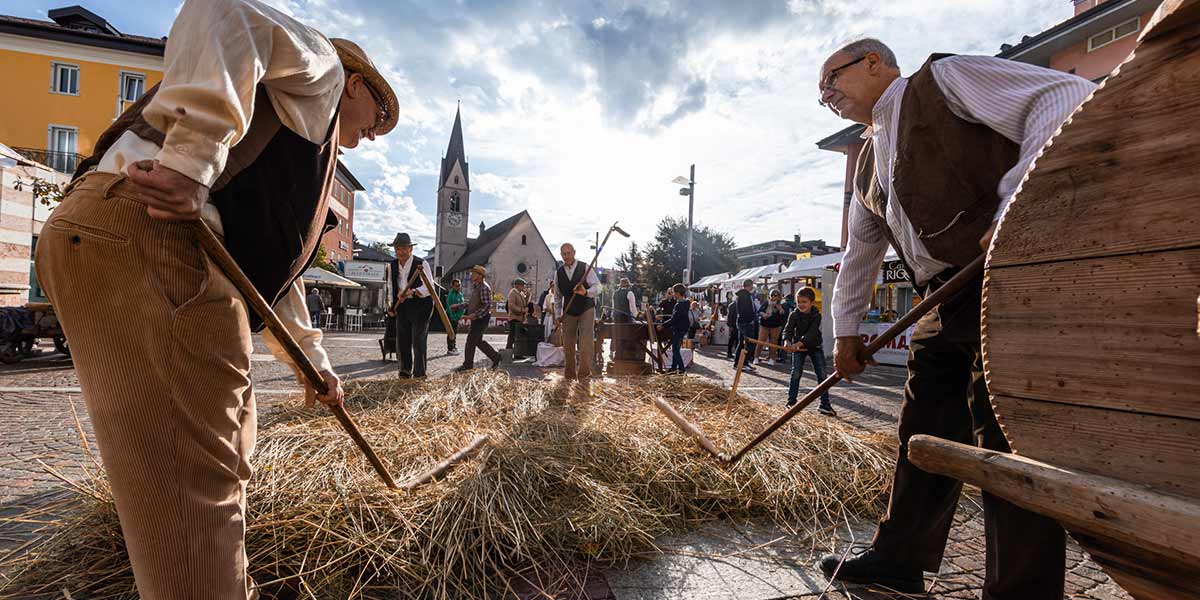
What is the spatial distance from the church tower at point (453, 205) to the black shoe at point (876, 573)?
184ft

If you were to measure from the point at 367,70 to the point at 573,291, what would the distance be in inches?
203

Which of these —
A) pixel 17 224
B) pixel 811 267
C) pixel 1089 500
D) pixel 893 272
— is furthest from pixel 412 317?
pixel 17 224

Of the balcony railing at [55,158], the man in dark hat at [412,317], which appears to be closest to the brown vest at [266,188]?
the man in dark hat at [412,317]

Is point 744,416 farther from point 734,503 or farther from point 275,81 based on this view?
point 275,81

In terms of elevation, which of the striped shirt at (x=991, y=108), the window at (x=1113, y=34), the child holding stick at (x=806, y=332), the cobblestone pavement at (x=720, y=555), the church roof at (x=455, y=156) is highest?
the church roof at (x=455, y=156)

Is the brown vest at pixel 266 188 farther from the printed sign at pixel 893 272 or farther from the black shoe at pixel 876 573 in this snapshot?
the printed sign at pixel 893 272

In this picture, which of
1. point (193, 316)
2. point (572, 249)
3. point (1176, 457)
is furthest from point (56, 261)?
point (572, 249)

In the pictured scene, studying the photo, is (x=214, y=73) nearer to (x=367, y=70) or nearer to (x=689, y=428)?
(x=367, y=70)

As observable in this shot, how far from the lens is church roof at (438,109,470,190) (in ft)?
188

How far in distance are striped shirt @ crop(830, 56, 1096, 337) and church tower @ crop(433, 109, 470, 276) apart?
56.2m

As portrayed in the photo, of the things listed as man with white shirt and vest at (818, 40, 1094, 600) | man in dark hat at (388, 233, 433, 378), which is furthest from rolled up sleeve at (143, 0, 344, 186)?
man in dark hat at (388, 233, 433, 378)

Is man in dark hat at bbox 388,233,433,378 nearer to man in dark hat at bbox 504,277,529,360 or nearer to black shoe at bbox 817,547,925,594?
man in dark hat at bbox 504,277,529,360

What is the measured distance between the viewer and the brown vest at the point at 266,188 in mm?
1188

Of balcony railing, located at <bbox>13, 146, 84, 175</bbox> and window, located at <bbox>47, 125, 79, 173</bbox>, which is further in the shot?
window, located at <bbox>47, 125, 79, 173</bbox>
